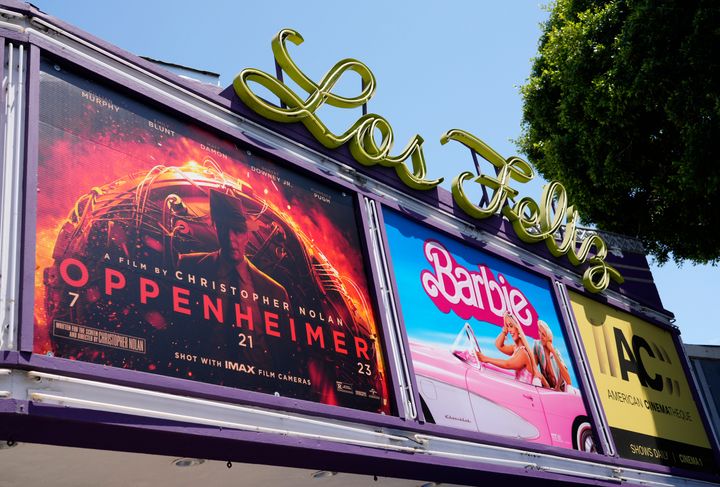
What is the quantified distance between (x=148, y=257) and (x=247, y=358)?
4.78 feet

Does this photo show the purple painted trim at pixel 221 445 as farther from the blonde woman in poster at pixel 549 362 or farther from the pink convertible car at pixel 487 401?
the blonde woman in poster at pixel 549 362

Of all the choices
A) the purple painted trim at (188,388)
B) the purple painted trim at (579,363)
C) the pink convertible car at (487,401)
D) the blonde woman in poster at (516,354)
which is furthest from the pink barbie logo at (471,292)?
the purple painted trim at (188,388)

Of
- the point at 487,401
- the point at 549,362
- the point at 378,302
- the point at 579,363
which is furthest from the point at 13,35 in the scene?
the point at 579,363

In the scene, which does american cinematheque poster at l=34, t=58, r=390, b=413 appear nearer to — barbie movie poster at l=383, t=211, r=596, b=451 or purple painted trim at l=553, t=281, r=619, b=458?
barbie movie poster at l=383, t=211, r=596, b=451

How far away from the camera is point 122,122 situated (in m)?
8.92

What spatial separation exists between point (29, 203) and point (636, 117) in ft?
60.0

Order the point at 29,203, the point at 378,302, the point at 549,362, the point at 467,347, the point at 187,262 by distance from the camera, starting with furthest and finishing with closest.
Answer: the point at 549,362 < the point at 467,347 < the point at 378,302 < the point at 187,262 < the point at 29,203

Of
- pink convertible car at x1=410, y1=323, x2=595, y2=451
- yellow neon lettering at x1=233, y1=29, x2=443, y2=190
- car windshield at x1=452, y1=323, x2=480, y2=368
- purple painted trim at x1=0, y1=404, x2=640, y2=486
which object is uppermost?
yellow neon lettering at x1=233, y1=29, x2=443, y2=190

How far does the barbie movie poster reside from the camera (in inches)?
457

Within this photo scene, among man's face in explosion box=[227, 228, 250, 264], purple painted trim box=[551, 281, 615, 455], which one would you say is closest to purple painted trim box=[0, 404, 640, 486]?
man's face in explosion box=[227, 228, 250, 264]

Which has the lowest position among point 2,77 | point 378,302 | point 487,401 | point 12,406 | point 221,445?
point 221,445

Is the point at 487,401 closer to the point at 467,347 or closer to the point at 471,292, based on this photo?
the point at 467,347

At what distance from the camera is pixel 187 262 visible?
868 centimetres

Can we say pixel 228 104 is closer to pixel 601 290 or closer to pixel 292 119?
pixel 292 119
